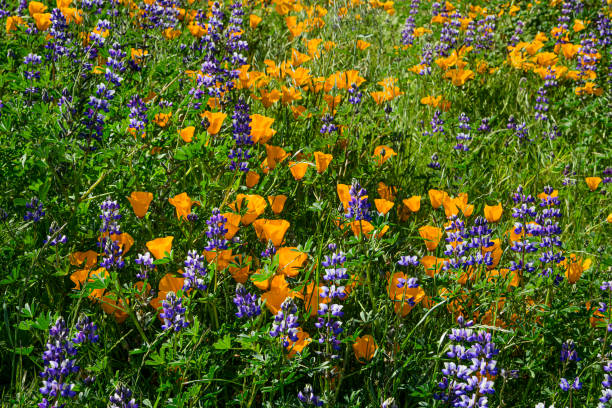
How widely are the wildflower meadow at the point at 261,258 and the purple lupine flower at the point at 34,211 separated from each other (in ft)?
0.06

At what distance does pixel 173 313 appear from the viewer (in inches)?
65.2

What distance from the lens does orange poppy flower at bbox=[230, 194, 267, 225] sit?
6.90 ft

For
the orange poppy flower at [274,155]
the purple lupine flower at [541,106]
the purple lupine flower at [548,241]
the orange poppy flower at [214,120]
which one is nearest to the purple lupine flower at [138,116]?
the orange poppy flower at [214,120]

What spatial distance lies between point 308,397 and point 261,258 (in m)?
0.66

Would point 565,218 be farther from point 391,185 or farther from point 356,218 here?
point 356,218

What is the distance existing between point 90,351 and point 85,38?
230cm

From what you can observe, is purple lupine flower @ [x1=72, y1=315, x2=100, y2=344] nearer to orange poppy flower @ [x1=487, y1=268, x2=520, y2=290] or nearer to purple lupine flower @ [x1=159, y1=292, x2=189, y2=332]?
purple lupine flower @ [x1=159, y1=292, x2=189, y2=332]

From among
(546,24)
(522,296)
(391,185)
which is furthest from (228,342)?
(546,24)

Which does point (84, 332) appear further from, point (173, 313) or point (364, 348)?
point (364, 348)

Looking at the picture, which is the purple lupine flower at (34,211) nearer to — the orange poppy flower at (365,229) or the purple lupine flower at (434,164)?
the orange poppy flower at (365,229)

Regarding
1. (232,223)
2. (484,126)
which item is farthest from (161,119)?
(484,126)

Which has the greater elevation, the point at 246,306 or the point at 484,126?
the point at 484,126

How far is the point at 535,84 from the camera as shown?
507 cm

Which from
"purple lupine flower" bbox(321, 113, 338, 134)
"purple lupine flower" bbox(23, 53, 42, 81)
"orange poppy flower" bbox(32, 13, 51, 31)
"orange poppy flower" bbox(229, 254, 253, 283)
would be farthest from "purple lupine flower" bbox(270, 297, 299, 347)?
"orange poppy flower" bbox(32, 13, 51, 31)
